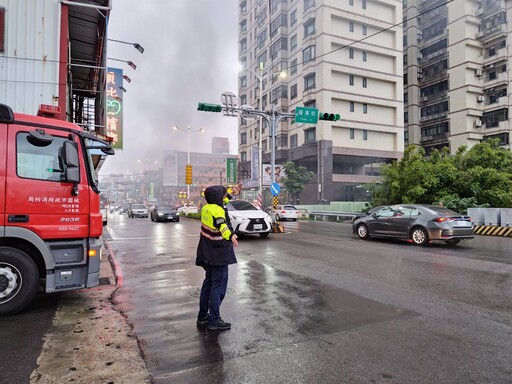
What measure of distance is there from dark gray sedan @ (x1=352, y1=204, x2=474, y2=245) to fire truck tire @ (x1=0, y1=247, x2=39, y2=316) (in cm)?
1130

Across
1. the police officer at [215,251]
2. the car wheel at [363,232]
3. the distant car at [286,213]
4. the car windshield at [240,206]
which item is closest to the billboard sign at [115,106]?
the car windshield at [240,206]

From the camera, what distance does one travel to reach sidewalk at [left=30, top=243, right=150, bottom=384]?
3061mm

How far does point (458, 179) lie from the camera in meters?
20.0

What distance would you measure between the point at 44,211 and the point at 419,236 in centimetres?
1134

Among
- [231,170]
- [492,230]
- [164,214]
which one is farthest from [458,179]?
[231,170]

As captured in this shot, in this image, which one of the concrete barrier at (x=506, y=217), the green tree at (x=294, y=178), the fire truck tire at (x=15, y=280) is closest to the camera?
the fire truck tire at (x=15, y=280)

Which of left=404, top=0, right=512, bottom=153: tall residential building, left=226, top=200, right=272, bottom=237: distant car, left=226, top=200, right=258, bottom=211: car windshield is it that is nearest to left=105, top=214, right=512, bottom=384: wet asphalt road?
left=226, top=200, right=272, bottom=237: distant car

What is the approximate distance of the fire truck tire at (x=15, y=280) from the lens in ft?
14.9

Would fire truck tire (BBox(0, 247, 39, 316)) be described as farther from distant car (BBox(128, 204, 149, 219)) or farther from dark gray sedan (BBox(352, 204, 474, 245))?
distant car (BBox(128, 204, 149, 219))

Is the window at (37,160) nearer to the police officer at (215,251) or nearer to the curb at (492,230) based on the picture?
the police officer at (215,251)

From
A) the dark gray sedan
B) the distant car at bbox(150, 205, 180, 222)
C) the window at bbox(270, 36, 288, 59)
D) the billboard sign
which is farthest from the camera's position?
the window at bbox(270, 36, 288, 59)

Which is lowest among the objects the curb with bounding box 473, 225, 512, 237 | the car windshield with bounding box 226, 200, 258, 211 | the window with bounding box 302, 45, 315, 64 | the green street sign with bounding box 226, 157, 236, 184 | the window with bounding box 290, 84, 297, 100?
the curb with bounding box 473, 225, 512, 237

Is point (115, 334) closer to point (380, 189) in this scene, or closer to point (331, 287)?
point (331, 287)

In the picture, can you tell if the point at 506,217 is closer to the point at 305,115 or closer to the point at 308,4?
the point at 305,115
